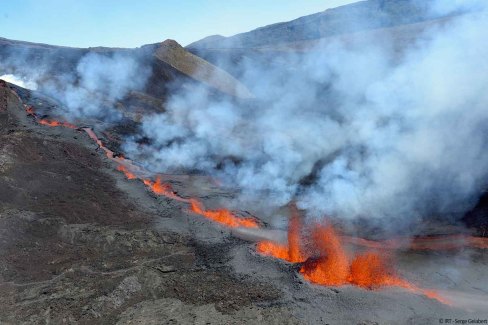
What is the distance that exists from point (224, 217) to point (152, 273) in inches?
181

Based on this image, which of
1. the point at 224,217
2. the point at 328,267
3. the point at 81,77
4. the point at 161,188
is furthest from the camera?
the point at 81,77


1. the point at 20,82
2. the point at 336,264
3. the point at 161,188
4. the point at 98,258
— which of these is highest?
the point at 20,82

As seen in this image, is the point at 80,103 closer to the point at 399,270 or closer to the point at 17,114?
the point at 17,114

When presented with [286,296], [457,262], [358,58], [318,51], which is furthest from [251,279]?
[318,51]

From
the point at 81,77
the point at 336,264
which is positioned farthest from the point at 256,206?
the point at 81,77

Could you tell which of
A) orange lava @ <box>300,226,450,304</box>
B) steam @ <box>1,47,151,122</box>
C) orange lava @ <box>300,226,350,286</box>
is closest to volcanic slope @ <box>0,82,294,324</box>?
orange lava @ <box>300,226,350,286</box>

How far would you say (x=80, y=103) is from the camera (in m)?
25.7

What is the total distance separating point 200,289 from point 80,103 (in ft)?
67.4

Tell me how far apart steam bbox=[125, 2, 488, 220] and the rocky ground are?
3326mm

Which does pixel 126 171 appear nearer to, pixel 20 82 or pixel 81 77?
pixel 81 77

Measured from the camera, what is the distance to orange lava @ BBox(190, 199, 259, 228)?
1335 centimetres

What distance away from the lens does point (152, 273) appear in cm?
968

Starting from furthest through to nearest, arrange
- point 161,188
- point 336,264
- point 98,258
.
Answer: point 161,188 → point 98,258 → point 336,264

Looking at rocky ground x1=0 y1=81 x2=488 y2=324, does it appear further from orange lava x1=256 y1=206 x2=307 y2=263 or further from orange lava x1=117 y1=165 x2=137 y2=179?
orange lava x1=117 y1=165 x2=137 y2=179
